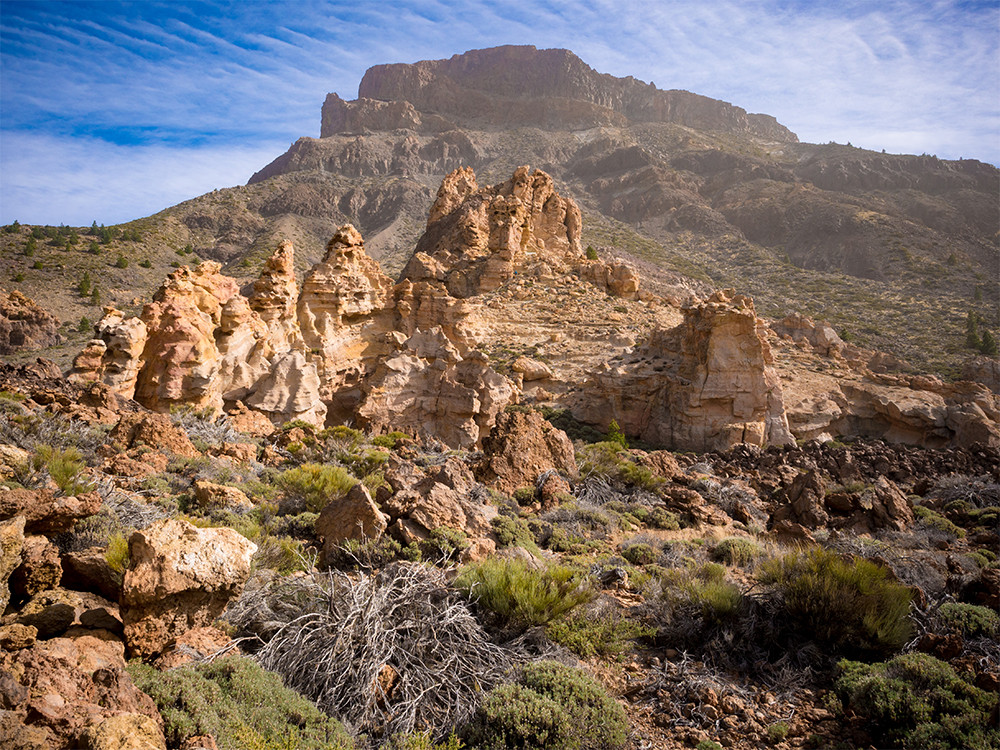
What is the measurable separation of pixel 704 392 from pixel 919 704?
58.7 ft

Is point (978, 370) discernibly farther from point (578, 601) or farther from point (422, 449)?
point (578, 601)

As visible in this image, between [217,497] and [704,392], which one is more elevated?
[704,392]

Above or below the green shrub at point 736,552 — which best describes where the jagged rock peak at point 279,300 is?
above

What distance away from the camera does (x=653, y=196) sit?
92.9m

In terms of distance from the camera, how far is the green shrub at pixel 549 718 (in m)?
3.49

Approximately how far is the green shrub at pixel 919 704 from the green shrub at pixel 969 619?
1167 mm

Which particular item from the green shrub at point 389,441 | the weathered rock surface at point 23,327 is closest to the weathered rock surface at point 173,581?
the green shrub at point 389,441

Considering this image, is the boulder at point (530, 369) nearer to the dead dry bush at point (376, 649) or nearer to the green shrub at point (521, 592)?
the green shrub at point (521, 592)

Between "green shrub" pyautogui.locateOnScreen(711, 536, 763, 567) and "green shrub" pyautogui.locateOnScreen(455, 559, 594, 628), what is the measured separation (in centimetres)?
360

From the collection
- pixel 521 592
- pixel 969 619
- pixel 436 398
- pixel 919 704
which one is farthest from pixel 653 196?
pixel 919 704

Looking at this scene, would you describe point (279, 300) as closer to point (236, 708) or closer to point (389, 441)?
point (389, 441)

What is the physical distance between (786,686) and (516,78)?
6571 inches

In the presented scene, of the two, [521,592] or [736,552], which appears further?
[736,552]

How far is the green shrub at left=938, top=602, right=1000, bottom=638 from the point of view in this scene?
4.98 metres
